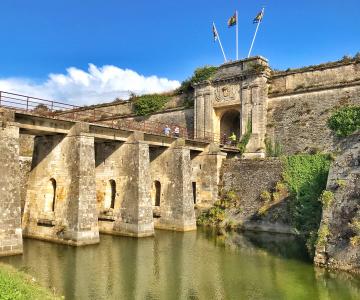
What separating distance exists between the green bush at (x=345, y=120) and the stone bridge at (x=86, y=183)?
407 inches

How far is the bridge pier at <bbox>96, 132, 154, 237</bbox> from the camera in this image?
21.7 m

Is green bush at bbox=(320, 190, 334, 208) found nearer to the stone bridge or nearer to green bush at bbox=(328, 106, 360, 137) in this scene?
the stone bridge

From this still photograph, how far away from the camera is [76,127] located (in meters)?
19.8

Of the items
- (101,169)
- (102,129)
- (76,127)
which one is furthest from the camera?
(101,169)

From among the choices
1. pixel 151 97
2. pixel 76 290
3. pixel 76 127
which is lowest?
pixel 76 290

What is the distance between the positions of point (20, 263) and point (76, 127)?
7332 mm

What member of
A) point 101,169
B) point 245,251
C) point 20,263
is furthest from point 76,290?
point 101,169

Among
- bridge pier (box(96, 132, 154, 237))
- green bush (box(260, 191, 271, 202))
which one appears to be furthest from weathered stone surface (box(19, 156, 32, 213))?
green bush (box(260, 191, 271, 202))

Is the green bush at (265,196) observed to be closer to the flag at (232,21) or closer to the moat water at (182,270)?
the moat water at (182,270)

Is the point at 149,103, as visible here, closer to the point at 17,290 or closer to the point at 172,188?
the point at 172,188

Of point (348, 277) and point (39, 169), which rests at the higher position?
point (39, 169)

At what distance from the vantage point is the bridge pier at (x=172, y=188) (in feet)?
79.8

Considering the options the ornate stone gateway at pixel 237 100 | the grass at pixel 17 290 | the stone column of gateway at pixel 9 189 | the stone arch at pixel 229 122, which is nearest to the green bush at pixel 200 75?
the ornate stone gateway at pixel 237 100

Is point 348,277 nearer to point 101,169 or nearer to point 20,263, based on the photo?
point 20,263
